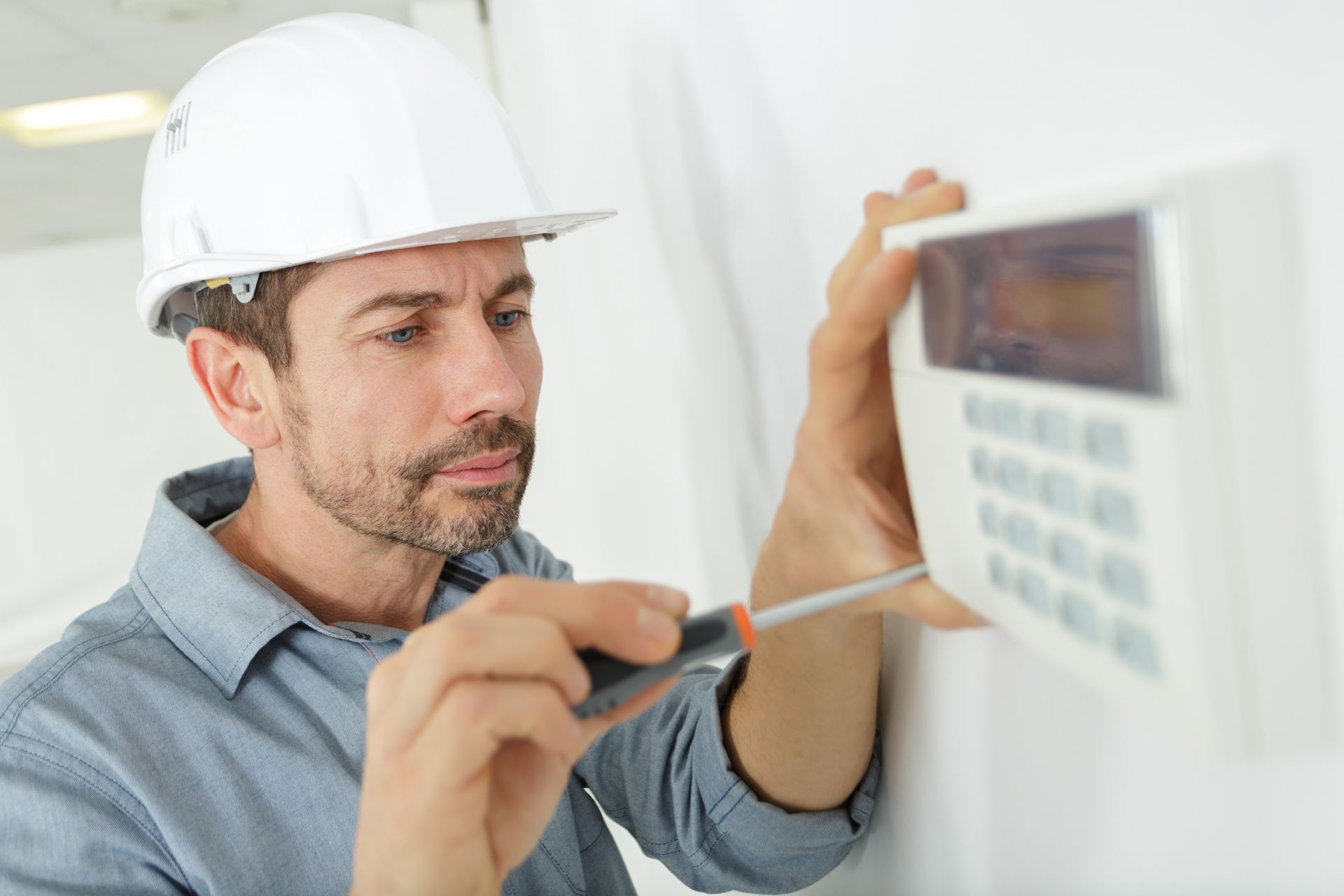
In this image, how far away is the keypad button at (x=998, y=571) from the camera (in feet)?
1.29

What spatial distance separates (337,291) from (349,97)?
18 centimetres

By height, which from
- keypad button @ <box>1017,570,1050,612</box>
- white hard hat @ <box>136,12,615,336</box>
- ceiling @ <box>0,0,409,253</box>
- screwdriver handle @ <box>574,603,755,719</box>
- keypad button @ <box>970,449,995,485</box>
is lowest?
screwdriver handle @ <box>574,603,755,719</box>

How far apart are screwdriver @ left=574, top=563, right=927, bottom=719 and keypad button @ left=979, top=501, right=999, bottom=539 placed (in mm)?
82

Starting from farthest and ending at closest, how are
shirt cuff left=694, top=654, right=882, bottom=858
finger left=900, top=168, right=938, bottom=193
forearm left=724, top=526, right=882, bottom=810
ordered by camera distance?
shirt cuff left=694, top=654, right=882, bottom=858 < forearm left=724, top=526, right=882, bottom=810 < finger left=900, top=168, right=938, bottom=193

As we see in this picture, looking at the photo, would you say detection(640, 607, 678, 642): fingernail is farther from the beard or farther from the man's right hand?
the beard

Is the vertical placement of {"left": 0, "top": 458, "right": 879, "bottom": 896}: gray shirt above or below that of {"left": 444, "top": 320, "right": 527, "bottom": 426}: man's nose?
below

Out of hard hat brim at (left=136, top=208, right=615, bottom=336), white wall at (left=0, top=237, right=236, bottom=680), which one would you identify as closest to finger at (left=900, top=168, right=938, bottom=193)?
hard hat brim at (left=136, top=208, right=615, bottom=336)

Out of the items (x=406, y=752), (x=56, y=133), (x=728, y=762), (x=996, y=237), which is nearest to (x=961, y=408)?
(x=996, y=237)

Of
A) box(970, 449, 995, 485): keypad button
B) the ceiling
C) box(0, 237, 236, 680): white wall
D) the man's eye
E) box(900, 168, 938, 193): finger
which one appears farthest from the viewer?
box(0, 237, 236, 680): white wall

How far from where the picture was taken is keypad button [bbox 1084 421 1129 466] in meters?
0.29

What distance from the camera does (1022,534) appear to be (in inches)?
14.6

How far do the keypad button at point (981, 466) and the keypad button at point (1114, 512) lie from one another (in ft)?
0.22

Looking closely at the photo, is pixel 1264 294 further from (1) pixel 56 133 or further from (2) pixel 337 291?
(1) pixel 56 133

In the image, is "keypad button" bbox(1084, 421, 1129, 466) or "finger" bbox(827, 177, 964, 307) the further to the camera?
"finger" bbox(827, 177, 964, 307)
